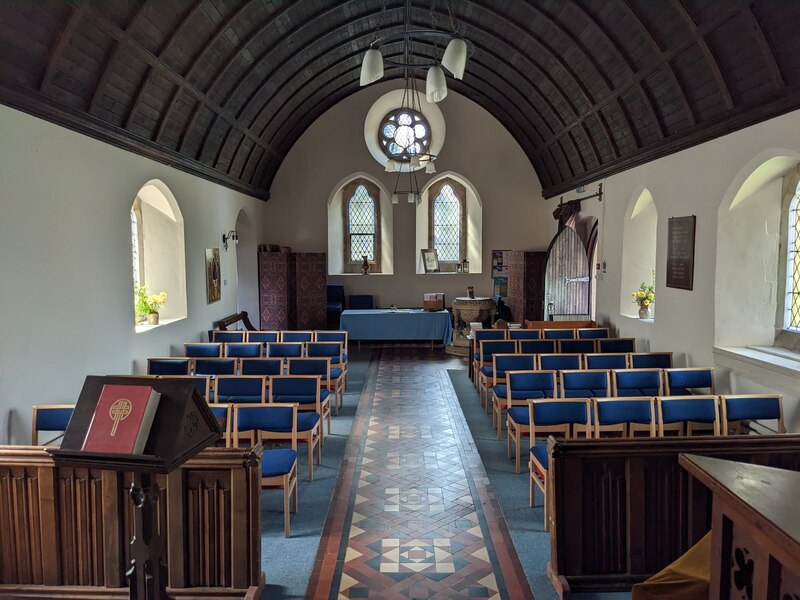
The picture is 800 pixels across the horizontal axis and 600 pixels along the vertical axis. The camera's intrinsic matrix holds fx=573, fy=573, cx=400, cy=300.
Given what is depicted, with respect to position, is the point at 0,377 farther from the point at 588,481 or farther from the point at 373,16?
the point at 373,16

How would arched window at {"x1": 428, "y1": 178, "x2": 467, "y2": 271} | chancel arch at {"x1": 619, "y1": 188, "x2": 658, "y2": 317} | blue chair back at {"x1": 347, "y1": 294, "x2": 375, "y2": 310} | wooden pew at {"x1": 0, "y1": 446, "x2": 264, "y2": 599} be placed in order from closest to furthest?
1. wooden pew at {"x1": 0, "y1": 446, "x2": 264, "y2": 599}
2. chancel arch at {"x1": 619, "y1": 188, "x2": 658, "y2": 317}
3. blue chair back at {"x1": 347, "y1": 294, "x2": 375, "y2": 310}
4. arched window at {"x1": 428, "y1": 178, "x2": 467, "y2": 271}

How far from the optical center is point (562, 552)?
329 centimetres

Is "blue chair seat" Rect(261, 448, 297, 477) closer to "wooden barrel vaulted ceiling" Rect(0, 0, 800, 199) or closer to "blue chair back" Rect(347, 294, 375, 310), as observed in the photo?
"wooden barrel vaulted ceiling" Rect(0, 0, 800, 199)

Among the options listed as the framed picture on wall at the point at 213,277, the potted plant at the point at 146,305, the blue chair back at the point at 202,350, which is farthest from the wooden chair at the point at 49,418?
the framed picture on wall at the point at 213,277

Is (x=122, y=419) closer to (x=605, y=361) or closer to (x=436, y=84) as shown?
(x=436, y=84)

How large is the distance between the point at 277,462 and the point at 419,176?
11.0m

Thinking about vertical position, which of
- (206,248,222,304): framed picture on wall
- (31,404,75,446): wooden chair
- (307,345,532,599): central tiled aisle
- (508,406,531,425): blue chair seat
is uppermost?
(206,248,222,304): framed picture on wall

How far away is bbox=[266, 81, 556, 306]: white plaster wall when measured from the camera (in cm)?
1398

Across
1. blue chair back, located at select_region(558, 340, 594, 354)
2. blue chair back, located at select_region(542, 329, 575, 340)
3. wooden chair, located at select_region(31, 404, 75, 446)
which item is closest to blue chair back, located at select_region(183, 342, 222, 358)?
wooden chair, located at select_region(31, 404, 75, 446)

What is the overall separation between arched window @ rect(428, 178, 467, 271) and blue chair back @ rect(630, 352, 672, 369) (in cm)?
824

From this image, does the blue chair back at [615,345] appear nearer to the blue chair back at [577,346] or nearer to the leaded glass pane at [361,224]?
→ the blue chair back at [577,346]

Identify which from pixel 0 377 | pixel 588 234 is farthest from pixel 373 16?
pixel 0 377

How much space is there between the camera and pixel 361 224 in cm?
1502

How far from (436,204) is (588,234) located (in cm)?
469
